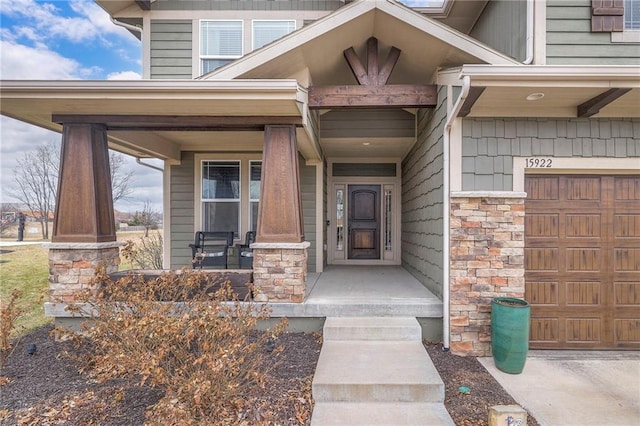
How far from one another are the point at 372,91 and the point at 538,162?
2.14m

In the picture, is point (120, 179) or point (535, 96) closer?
point (535, 96)

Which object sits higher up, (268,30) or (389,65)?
(268,30)

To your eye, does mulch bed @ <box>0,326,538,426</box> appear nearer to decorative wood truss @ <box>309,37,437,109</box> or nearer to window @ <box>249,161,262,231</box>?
decorative wood truss @ <box>309,37,437,109</box>

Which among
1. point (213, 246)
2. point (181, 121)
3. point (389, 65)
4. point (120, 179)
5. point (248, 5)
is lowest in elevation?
point (213, 246)

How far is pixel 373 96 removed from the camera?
425 cm

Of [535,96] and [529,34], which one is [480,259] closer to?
[535,96]

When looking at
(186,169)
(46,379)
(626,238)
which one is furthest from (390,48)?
(46,379)

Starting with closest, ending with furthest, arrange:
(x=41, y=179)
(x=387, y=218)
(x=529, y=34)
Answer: (x=529, y=34) < (x=387, y=218) < (x=41, y=179)

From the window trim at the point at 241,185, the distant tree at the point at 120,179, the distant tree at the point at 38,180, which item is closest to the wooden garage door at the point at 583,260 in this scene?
the window trim at the point at 241,185

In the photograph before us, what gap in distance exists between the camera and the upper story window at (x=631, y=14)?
151 inches

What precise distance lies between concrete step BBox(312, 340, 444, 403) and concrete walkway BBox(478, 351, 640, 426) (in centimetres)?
80

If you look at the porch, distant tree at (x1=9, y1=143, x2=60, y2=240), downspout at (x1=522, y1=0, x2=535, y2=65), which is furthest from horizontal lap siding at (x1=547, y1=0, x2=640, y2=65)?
distant tree at (x1=9, y1=143, x2=60, y2=240)

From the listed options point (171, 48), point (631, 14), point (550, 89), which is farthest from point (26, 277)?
point (631, 14)

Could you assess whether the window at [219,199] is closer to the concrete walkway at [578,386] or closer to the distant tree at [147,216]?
the concrete walkway at [578,386]
